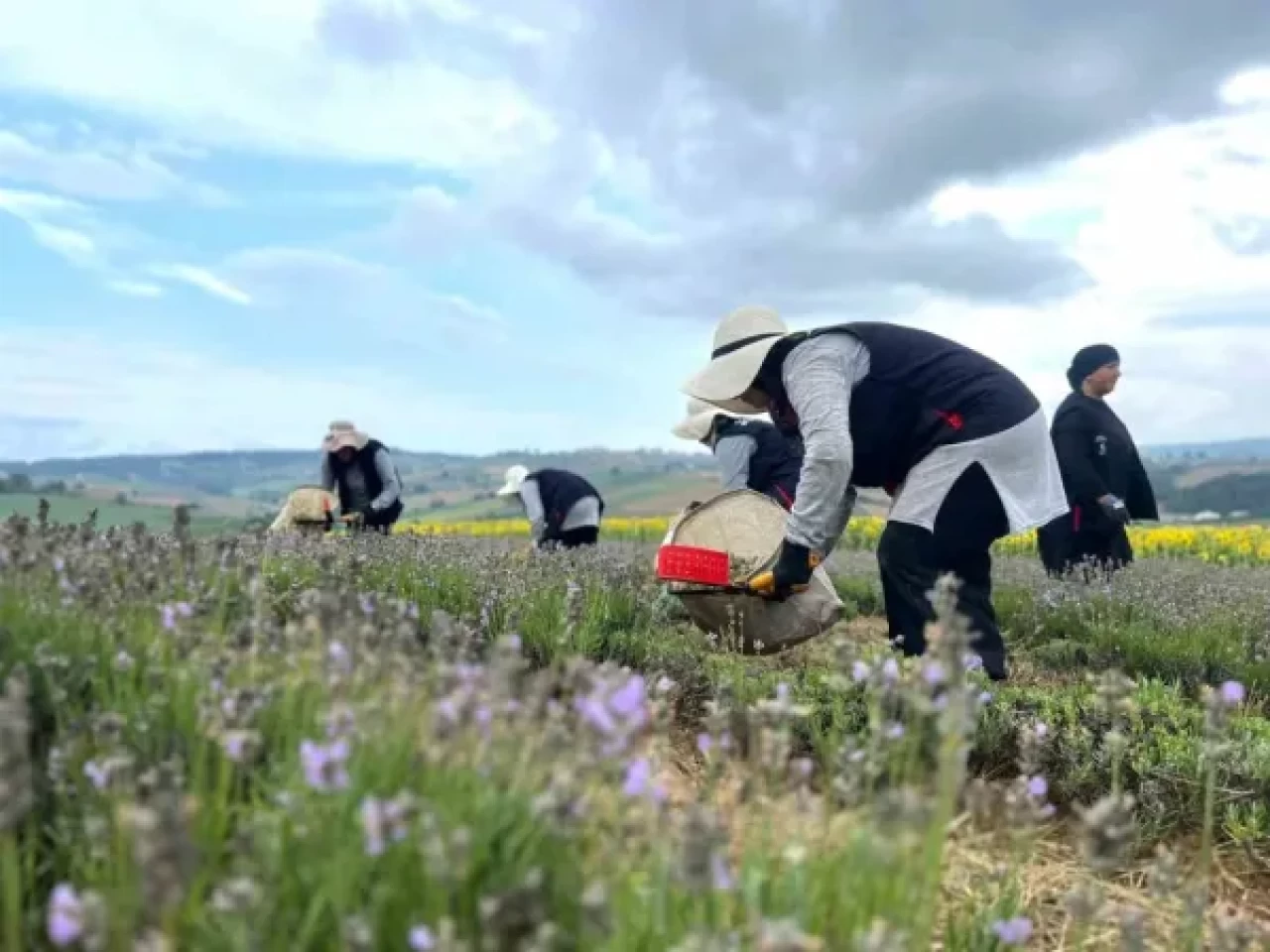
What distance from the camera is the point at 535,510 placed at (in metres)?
9.93

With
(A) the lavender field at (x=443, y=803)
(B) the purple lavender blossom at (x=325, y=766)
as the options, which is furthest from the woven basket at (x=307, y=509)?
(B) the purple lavender blossom at (x=325, y=766)

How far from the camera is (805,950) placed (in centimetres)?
119

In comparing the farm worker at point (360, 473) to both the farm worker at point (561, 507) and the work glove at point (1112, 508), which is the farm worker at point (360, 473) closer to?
the farm worker at point (561, 507)

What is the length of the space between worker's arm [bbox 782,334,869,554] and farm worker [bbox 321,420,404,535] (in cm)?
527

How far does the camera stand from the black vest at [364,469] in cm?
906

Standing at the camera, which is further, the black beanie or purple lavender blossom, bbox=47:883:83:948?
the black beanie

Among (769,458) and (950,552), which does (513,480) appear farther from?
(950,552)

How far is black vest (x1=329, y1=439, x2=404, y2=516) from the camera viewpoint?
9.06 metres

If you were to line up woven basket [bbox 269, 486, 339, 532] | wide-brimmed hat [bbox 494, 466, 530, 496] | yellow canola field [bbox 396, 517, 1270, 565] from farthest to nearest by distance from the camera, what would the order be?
yellow canola field [bbox 396, 517, 1270, 565], wide-brimmed hat [bbox 494, 466, 530, 496], woven basket [bbox 269, 486, 339, 532]

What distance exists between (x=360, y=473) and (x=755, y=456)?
3.97 meters

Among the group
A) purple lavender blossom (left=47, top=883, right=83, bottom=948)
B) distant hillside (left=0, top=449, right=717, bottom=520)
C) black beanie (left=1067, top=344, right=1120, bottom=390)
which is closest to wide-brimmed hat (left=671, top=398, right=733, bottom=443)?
black beanie (left=1067, top=344, right=1120, bottom=390)

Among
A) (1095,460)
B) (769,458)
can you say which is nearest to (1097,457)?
(1095,460)

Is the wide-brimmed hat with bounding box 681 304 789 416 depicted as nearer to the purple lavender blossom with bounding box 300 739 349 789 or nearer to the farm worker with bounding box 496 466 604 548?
the purple lavender blossom with bounding box 300 739 349 789

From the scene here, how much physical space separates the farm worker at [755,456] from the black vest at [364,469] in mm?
3539
